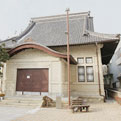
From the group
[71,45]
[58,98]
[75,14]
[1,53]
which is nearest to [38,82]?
[58,98]

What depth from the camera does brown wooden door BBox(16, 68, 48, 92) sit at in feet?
37.9

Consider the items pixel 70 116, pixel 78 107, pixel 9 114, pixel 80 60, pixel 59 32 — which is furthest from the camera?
pixel 59 32

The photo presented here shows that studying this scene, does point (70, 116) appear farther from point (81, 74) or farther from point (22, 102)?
point (81, 74)

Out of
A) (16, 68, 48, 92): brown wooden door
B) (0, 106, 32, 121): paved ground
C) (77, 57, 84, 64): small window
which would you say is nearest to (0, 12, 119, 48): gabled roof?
(77, 57, 84, 64): small window

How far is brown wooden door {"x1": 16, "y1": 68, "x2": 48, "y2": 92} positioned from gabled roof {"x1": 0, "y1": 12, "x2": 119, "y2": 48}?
3.46 m

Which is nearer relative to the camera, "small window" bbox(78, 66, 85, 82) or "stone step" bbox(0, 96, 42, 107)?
"stone step" bbox(0, 96, 42, 107)

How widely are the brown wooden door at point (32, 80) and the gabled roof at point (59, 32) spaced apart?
3.46 meters

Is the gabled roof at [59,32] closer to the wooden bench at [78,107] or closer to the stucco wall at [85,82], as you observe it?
the stucco wall at [85,82]

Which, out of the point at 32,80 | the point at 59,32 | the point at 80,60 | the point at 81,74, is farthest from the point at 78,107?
the point at 59,32

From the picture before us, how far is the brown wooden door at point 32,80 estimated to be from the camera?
11.5 metres

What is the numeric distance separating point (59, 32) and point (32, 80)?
8.03 metres

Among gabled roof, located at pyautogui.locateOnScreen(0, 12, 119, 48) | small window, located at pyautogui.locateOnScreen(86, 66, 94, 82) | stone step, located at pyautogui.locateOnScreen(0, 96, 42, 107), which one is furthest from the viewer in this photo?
gabled roof, located at pyautogui.locateOnScreen(0, 12, 119, 48)

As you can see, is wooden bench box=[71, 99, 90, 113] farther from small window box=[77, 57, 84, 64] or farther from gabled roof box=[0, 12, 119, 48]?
gabled roof box=[0, 12, 119, 48]

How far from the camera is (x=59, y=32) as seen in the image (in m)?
16.8
